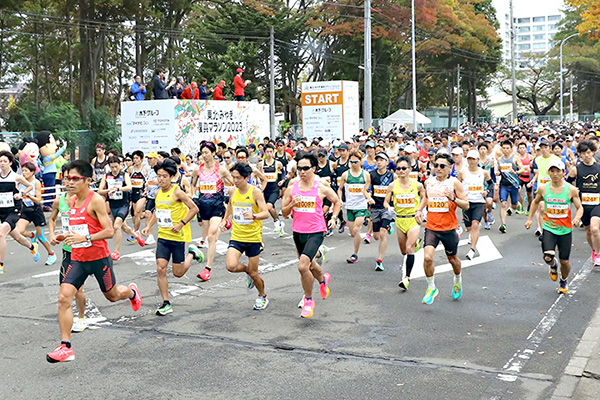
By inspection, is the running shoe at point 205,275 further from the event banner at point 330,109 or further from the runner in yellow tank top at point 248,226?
the event banner at point 330,109

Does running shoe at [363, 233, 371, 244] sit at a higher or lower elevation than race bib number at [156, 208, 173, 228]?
lower

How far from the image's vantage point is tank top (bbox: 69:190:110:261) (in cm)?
694

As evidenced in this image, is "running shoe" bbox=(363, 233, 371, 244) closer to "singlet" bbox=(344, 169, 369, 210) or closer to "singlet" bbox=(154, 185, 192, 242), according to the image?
"singlet" bbox=(344, 169, 369, 210)

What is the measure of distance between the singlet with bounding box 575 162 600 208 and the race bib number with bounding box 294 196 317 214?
4527 millimetres

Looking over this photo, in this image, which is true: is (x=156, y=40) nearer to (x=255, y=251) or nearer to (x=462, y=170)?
(x=462, y=170)

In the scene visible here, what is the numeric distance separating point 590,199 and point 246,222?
207 inches

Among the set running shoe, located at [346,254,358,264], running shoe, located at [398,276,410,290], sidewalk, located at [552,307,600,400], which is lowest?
sidewalk, located at [552,307,600,400]

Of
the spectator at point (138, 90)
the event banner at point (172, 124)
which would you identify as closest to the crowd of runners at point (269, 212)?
the event banner at point (172, 124)

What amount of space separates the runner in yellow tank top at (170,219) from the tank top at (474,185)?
5697mm

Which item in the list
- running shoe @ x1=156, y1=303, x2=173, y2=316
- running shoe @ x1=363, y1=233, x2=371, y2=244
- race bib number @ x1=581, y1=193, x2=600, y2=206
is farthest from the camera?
running shoe @ x1=363, y1=233, x2=371, y2=244

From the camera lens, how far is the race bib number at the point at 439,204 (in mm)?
→ 8844

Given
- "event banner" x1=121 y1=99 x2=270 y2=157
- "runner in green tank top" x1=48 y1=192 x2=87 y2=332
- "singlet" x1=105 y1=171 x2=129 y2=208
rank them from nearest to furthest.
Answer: "runner in green tank top" x1=48 y1=192 x2=87 y2=332
"singlet" x1=105 y1=171 x2=129 y2=208
"event banner" x1=121 y1=99 x2=270 y2=157

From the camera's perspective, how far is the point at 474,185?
12820 millimetres

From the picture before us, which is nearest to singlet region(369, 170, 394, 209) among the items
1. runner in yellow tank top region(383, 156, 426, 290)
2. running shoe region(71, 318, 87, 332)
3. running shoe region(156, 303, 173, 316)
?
runner in yellow tank top region(383, 156, 426, 290)
